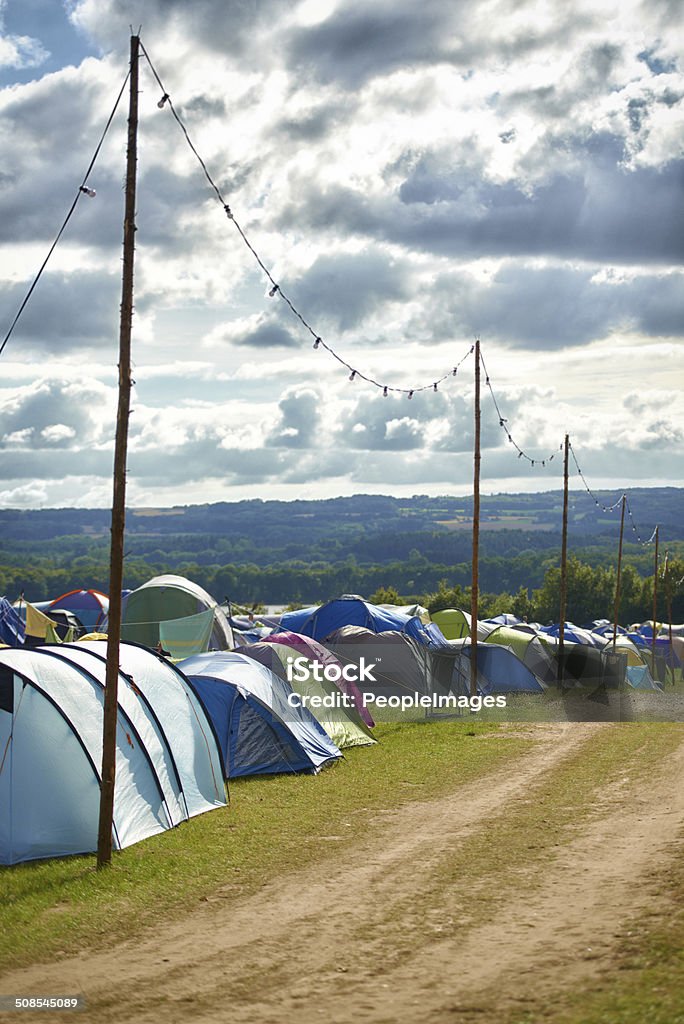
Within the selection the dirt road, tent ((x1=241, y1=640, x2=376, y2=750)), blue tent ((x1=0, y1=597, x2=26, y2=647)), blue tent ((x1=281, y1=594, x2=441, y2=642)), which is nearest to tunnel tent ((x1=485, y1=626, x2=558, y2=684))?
blue tent ((x1=281, y1=594, x2=441, y2=642))

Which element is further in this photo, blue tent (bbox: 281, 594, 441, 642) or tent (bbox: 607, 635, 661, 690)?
tent (bbox: 607, 635, 661, 690)

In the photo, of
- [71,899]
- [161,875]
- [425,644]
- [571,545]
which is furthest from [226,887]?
[571,545]

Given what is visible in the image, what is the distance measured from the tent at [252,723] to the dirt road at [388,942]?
5.09 metres

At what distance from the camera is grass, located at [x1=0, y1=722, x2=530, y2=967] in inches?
429

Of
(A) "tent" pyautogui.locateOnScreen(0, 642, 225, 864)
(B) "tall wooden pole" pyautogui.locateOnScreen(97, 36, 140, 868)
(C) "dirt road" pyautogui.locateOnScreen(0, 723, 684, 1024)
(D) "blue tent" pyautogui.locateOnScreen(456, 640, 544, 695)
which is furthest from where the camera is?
(D) "blue tent" pyautogui.locateOnScreen(456, 640, 544, 695)

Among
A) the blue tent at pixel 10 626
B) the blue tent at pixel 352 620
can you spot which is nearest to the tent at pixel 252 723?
the blue tent at pixel 10 626

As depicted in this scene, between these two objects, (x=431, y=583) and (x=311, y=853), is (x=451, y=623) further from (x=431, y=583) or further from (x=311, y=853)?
(x=431, y=583)

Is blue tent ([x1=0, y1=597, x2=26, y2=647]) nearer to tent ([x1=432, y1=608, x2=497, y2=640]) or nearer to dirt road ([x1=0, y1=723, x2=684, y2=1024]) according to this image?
tent ([x1=432, y1=608, x2=497, y2=640])

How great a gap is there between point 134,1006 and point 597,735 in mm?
19369

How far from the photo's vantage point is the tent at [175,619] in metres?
34.3

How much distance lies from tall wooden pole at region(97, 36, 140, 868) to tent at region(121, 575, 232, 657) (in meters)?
19.8

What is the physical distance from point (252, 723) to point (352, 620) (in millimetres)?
17974

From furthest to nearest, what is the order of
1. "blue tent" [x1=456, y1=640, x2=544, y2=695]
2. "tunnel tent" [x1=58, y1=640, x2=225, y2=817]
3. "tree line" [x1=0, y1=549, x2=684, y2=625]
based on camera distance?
"tree line" [x1=0, y1=549, x2=684, y2=625], "blue tent" [x1=456, y1=640, x2=544, y2=695], "tunnel tent" [x1=58, y1=640, x2=225, y2=817]

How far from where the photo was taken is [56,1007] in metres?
8.80
